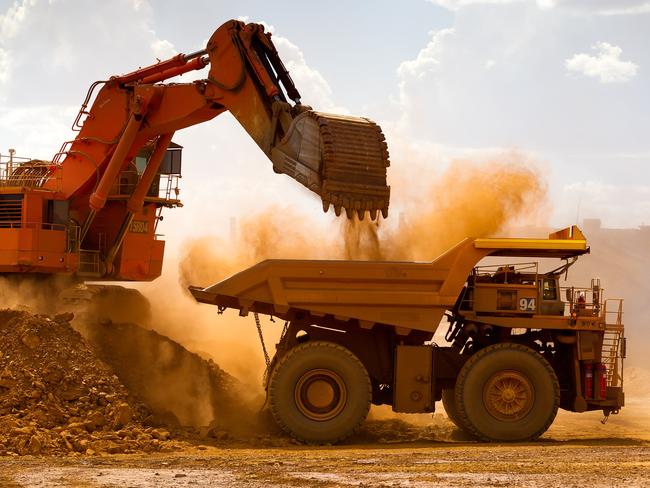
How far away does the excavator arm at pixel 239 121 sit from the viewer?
53.9 feet

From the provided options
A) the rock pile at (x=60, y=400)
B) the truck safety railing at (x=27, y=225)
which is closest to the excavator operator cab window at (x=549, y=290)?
the rock pile at (x=60, y=400)

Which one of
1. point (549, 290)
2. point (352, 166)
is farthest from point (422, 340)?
point (352, 166)

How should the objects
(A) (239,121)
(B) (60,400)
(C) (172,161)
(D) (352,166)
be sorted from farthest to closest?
1. (C) (172,161)
2. (A) (239,121)
3. (D) (352,166)
4. (B) (60,400)

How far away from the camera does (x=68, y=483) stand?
37.5 feet

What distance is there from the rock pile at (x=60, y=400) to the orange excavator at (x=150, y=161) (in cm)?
357

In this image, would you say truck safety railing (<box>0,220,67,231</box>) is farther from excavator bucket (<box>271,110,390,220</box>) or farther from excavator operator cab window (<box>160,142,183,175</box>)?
excavator bucket (<box>271,110,390,220</box>)

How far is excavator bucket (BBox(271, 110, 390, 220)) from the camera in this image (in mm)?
16297

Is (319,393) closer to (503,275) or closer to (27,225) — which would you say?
(503,275)

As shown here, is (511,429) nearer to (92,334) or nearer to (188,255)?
(92,334)

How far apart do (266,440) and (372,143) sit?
474 centimetres

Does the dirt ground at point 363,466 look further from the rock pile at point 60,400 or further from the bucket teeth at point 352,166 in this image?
the bucket teeth at point 352,166

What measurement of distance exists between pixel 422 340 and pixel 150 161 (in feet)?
25.2

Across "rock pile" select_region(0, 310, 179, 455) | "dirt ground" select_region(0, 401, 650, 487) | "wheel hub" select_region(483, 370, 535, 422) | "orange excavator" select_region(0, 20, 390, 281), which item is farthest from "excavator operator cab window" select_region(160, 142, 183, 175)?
"wheel hub" select_region(483, 370, 535, 422)

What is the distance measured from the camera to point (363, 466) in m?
12.9
